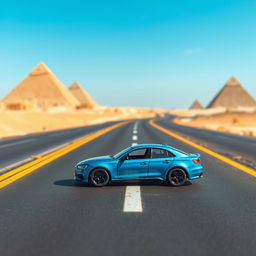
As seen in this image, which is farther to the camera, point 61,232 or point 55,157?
point 55,157

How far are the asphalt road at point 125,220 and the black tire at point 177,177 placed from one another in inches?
7.5

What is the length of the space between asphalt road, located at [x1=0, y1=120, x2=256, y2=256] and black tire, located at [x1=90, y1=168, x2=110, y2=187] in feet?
0.63

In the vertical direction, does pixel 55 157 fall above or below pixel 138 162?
below

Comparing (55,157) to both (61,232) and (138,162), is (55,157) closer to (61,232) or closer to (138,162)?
(138,162)

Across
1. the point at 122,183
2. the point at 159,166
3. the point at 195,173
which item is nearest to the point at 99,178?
the point at 122,183

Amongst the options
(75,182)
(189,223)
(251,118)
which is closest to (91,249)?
(189,223)

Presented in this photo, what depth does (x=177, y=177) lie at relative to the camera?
862 centimetres

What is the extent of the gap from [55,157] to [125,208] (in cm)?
922

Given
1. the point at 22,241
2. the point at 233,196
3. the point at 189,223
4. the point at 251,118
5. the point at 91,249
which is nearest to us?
the point at 91,249

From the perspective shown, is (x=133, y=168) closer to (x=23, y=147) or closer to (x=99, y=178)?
(x=99, y=178)

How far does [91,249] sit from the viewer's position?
4.31 metres

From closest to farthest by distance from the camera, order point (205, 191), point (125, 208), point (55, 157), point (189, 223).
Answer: point (189, 223), point (125, 208), point (205, 191), point (55, 157)

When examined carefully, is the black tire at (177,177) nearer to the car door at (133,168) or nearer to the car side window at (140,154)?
the car door at (133,168)

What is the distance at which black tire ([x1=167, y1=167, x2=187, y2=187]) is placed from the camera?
8523 millimetres
